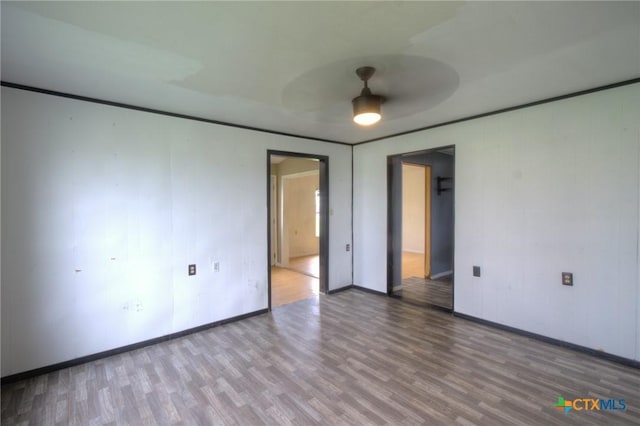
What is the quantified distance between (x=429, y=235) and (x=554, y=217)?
2639mm

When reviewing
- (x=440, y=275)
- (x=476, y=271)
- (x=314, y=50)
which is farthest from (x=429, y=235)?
(x=314, y=50)

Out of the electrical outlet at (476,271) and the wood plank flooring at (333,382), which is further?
the electrical outlet at (476,271)

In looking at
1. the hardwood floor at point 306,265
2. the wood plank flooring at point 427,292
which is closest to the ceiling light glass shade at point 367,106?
the wood plank flooring at point 427,292

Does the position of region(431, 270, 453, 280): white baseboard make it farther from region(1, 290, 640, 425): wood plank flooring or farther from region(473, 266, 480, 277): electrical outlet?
region(1, 290, 640, 425): wood plank flooring

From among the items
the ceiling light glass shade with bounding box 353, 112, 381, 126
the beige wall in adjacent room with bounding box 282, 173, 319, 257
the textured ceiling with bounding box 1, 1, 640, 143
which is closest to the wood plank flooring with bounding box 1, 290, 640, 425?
the ceiling light glass shade with bounding box 353, 112, 381, 126

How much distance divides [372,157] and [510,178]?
6.56 ft

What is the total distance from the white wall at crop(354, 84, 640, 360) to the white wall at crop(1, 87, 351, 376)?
2674mm

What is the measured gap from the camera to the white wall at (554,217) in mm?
2484

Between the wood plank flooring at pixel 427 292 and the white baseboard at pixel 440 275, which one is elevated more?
the white baseboard at pixel 440 275

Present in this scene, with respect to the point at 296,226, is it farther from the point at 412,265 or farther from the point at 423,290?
the point at 423,290

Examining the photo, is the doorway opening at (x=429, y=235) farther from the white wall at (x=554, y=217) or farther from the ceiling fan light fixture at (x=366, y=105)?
the ceiling fan light fixture at (x=366, y=105)

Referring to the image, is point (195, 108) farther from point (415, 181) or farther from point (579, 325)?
point (415, 181)

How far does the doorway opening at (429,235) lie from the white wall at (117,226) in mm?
2065

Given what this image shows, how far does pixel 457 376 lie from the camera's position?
2354 millimetres
